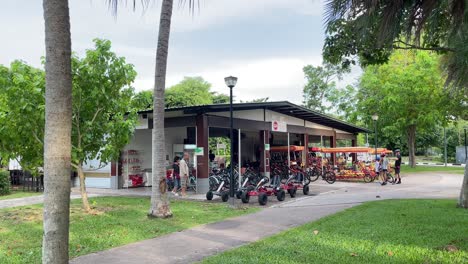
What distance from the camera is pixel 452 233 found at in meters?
7.80

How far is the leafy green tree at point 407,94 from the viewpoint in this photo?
2970 centimetres

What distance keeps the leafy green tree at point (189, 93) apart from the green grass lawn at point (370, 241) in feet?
121

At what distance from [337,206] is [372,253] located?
6206mm

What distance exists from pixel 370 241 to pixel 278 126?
14681 millimetres

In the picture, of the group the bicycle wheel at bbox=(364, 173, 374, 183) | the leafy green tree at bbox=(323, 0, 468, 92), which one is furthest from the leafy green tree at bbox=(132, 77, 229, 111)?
the leafy green tree at bbox=(323, 0, 468, 92)

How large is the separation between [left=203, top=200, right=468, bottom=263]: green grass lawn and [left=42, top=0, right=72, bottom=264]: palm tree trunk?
3.21 meters

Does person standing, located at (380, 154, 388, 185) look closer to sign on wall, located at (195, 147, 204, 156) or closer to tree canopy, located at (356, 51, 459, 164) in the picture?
tree canopy, located at (356, 51, 459, 164)

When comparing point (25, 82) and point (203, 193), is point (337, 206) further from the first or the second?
point (25, 82)

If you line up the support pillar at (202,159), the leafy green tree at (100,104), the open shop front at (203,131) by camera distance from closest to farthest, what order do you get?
the leafy green tree at (100,104), the support pillar at (202,159), the open shop front at (203,131)

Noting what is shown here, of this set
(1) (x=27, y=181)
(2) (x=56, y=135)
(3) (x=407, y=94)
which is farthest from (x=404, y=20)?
(3) (x=407, y=94)

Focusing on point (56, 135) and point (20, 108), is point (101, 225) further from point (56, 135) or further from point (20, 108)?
point (56, 135)

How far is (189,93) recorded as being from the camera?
1992 inches

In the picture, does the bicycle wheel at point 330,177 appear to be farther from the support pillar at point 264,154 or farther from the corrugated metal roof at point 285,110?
the support pillar at point 264,154

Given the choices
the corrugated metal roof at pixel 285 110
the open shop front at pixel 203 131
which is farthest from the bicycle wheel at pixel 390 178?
the open shop front at pixel 203 131
